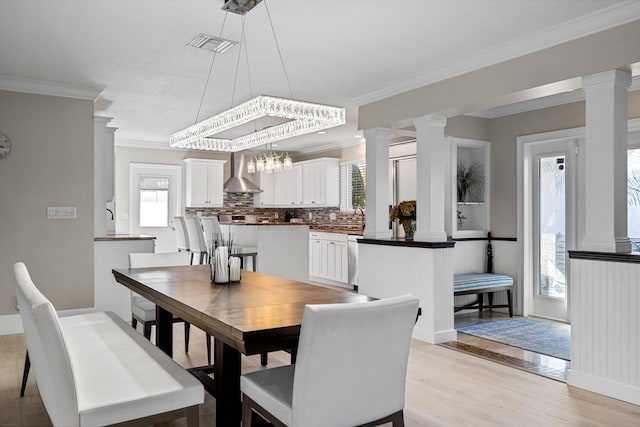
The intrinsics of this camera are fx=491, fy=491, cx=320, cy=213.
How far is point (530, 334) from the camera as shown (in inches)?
187

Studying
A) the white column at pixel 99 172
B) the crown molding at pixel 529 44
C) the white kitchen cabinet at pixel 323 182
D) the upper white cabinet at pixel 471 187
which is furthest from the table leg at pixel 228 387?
the white kitchen cabinet at pixel 323 182

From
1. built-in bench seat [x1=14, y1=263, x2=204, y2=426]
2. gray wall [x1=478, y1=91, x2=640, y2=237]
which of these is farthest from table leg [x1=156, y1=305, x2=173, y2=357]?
gray wall [x1=478, y1=91, x2=640, y2=237]

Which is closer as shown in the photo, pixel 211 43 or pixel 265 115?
pixel 265 115

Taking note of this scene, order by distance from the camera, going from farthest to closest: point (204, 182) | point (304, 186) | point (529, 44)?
point (304, 186) → point (204, 182) → point (529, 44)

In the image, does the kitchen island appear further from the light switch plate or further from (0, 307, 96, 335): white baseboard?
(0, 307, 96, 335): white baseboard

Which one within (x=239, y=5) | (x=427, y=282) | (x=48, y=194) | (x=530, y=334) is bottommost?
(x=530, y=334)

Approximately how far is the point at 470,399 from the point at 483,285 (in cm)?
245

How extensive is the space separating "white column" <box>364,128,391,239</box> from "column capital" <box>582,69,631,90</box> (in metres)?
2.18

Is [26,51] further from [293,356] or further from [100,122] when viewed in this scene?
[293,356]

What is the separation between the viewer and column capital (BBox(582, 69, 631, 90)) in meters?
3.14

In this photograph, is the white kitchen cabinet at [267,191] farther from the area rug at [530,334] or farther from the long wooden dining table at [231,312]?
the long wooden dining table at [231,312]

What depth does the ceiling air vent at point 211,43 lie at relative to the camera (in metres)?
3.57

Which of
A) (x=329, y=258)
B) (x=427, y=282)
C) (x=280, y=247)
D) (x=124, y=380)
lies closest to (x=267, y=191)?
(x=329, y=258)

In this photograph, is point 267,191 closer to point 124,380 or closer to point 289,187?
point 289,187
